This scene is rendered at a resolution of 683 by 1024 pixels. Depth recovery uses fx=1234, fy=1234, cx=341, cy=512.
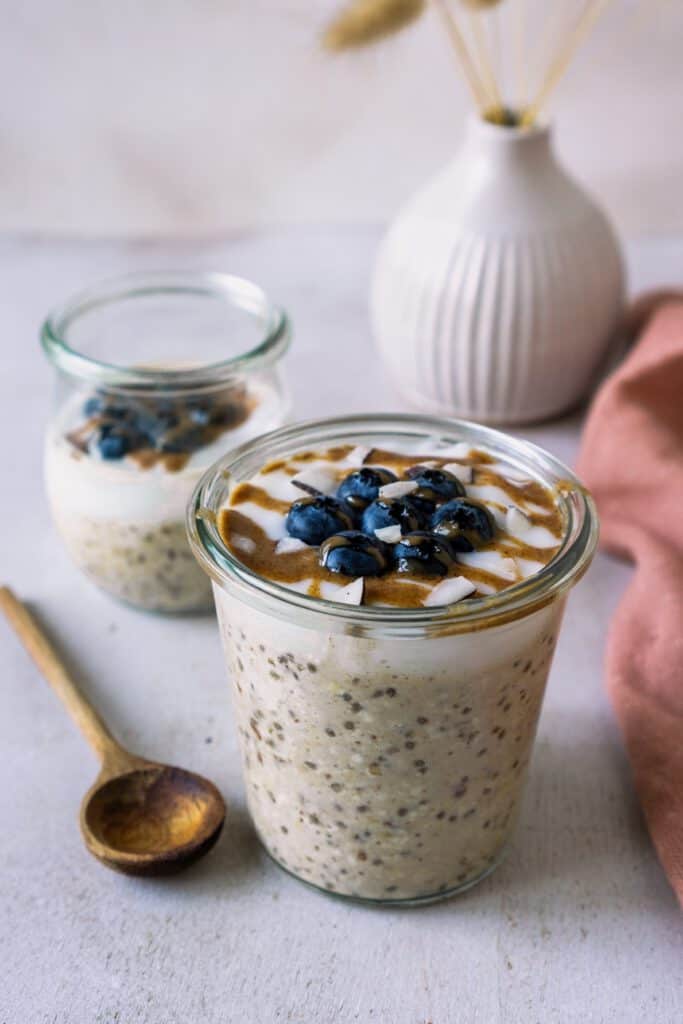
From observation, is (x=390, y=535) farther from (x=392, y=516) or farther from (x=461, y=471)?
(x=461, y=471)

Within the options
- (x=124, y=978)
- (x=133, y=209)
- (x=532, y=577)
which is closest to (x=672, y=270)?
(x=133, y=209)

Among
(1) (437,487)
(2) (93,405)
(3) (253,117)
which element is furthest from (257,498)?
(3) (253,117)

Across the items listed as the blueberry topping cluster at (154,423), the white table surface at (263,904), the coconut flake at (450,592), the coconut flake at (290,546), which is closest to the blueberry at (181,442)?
the blueberry topping cluster at (154,423)

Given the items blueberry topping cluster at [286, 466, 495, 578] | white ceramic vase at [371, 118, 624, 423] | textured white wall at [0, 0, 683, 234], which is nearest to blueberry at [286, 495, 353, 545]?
blueberry topping cluster at [286, 466, 495, 578]

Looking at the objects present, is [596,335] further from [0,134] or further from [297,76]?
[0,134]

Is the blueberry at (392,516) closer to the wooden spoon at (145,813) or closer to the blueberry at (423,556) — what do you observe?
the blueberry at (423,556)

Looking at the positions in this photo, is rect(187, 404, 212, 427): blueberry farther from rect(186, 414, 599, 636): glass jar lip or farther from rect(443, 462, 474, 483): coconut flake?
rect(443, 462, 474, 483): coconut flake
